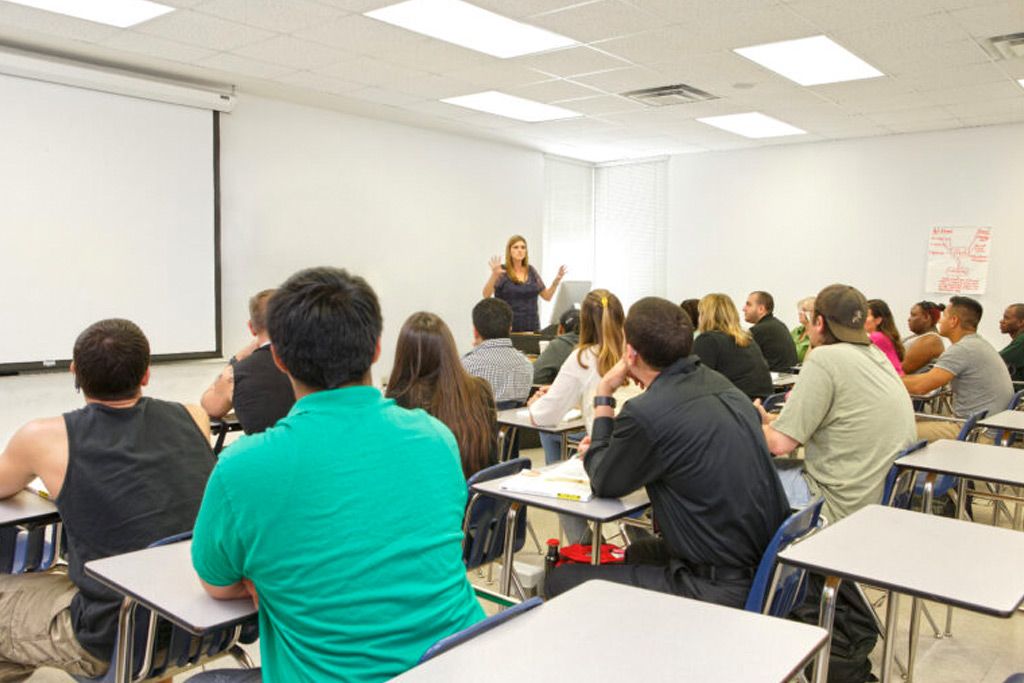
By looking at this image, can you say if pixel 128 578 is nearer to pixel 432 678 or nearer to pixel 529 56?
pixel 432 678

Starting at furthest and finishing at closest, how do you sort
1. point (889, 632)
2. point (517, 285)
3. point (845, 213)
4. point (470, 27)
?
point (845, 213)
point (517, 285)
point (470, 27)
point (889, 632)

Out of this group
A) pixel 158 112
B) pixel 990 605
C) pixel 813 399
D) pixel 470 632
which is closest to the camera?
pixel 470 632

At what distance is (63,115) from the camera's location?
5438 millimetres

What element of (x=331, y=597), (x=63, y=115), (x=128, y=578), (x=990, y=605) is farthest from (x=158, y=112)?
(x=990, y=605)

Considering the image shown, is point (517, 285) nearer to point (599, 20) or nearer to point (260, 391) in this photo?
point (599, 20)

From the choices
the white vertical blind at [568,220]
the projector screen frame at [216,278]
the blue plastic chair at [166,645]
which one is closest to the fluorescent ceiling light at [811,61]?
the projector screen frame at [216,278]

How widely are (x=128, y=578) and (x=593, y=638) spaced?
3.22 feet

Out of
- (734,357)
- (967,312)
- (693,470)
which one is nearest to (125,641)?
(693,470)

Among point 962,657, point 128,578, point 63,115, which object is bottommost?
point 962,657

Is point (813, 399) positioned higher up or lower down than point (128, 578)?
higher up

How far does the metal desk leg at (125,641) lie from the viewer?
186 cm

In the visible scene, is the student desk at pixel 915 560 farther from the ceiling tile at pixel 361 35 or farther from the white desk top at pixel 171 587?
the ceiling tile at pixel 361 35

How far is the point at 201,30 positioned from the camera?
4777 millimetres

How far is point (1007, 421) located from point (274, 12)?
432 cm
